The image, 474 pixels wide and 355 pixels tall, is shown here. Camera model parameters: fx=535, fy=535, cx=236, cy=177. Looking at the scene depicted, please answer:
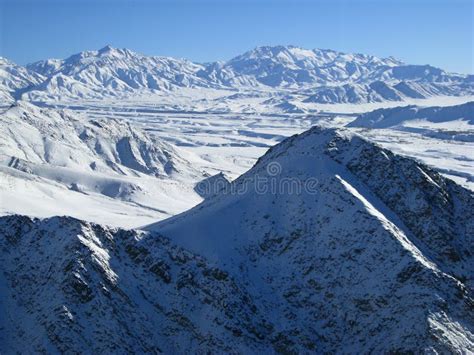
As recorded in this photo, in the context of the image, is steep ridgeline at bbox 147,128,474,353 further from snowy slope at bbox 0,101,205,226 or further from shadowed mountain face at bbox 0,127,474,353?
snowy slope at bbox 0,101,205,226

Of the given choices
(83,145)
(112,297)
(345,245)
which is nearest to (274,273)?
(345,245)

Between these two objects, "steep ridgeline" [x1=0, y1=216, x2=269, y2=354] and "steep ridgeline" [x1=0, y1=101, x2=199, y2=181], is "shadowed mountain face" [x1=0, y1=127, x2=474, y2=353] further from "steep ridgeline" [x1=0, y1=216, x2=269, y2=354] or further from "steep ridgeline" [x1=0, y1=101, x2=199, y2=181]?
"steep ridgeline" [x1=0, y1=101, x2=199, y2=181]

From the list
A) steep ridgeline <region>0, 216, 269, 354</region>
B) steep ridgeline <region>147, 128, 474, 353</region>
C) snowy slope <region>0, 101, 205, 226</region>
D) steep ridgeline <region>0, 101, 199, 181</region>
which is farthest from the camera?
steep ridgeline <region>0, 101, 199, 181</region>

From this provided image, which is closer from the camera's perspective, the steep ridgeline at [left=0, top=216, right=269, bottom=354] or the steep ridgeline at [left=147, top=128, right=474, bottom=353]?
the steep ridgeline at [left=0, top=216, right=269, bottom=354]

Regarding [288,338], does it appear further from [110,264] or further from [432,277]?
[110,264]

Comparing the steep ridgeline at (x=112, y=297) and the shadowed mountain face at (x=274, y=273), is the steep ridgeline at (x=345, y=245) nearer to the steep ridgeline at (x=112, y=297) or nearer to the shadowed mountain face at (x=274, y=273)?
the shadowed mountain face at (x=274, y=273)

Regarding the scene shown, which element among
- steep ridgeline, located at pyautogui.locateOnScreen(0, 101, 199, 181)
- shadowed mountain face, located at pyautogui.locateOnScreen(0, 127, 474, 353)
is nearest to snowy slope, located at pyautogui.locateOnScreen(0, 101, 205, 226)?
steep ridgeline, located at pyautogui.locateOnScreen(0, 101, 199, 181)

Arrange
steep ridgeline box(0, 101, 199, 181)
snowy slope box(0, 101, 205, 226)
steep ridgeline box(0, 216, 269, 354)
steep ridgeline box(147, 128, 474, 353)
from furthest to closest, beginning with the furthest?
steep ridgeline box(0, 101, 199, 181) < snowy slope box(0, 101, 205, 226) < steep ridgeline box(147, 128, 474, 353) < steep ridgeline box(0, 216, 269, 354)
